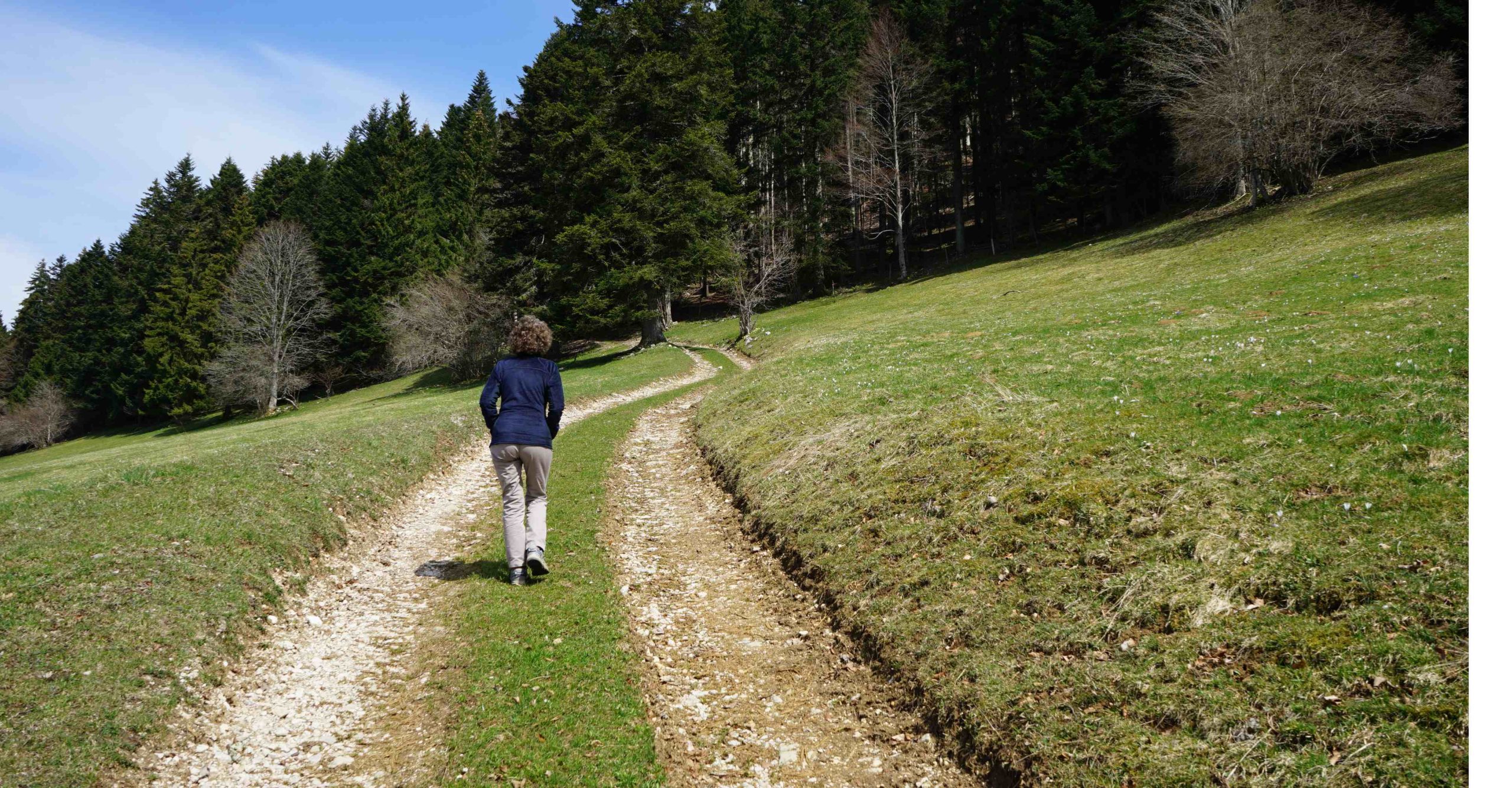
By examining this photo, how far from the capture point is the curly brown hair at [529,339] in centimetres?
888

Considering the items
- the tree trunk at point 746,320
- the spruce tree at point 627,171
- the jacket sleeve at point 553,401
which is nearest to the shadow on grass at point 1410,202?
the tree trunk at point 746,320

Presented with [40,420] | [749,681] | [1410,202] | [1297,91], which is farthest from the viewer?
[40,420]

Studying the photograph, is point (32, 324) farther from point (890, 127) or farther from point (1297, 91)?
point (1297, 91)

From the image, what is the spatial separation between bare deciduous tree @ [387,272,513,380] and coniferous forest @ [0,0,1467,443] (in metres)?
1.03

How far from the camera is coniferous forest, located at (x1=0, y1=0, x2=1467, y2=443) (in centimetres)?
4259

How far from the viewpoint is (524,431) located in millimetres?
8648

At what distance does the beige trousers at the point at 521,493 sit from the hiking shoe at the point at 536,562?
2.0 inches

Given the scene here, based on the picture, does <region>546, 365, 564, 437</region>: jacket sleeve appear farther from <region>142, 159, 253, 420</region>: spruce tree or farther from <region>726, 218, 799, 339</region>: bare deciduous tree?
<region>142, 159, 253, 420</region>: spruce tree

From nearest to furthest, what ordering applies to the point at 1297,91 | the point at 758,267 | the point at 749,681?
the point at 749,681 < the point at 1297,91 < the point at 758,267

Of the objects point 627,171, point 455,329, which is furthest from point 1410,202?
point 455,329

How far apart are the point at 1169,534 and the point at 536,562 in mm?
7209

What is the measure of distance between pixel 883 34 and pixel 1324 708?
6364 cm

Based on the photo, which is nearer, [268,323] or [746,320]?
[746,320]

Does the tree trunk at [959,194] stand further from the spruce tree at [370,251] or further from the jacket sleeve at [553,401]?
the jacket sleeve at [553,401]
